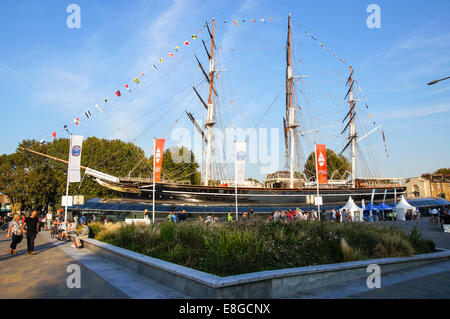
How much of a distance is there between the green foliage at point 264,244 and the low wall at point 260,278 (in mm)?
658

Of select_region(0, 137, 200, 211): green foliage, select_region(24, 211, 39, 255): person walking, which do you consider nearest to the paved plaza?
select_region(24, 211, 39, 255): person walking

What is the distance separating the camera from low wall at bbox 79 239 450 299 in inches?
209

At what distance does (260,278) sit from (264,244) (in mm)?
1849

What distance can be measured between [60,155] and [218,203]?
31578 millimetres

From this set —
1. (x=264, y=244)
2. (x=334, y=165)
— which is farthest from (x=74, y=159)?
(x=334, y=165)

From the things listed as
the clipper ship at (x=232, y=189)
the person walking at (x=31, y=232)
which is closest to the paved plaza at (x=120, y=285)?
the person walking at (x=31, y=232)

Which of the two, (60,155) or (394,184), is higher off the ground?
(60,155)

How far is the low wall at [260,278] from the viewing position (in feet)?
17.4

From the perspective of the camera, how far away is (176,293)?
6066 millimetres

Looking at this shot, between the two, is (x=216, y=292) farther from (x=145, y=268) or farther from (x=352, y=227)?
(x=352, y=227)

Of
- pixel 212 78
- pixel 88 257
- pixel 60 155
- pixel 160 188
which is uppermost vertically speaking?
pixel 212 78

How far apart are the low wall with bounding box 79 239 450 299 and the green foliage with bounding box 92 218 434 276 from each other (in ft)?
2.16

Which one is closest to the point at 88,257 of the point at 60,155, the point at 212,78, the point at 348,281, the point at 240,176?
the point at 348,281

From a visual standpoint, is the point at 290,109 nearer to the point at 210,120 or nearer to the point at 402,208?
the point at 210,120
